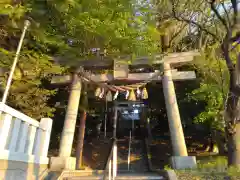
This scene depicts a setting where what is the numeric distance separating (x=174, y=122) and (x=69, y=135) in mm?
3593

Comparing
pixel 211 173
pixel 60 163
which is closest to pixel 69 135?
pixel 60 163

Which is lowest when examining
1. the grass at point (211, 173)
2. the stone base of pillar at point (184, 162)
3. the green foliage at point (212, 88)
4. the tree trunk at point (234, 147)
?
the grass at point (211, 173)

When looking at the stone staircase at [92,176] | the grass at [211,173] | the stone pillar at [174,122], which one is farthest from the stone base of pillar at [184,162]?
the stone staircase at [92,176]

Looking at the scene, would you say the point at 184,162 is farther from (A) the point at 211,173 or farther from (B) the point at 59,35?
(B) the point at 59,35

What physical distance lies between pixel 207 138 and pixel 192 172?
6.41m

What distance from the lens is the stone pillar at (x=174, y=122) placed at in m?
6.84

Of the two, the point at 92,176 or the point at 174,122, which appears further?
the point at 174,122

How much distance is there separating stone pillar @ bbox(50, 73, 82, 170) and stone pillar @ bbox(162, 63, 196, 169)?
3.24 metres

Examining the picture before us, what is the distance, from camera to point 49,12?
6496 mm

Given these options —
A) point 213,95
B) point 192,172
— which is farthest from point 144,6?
point 192,172

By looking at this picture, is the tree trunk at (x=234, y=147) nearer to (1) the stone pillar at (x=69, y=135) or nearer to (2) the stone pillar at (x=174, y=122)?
(2) the stone pillar at (x=174, y=122)

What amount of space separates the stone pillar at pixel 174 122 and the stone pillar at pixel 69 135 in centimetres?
324

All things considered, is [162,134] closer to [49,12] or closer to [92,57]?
[92,57]

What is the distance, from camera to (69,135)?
7039mm
